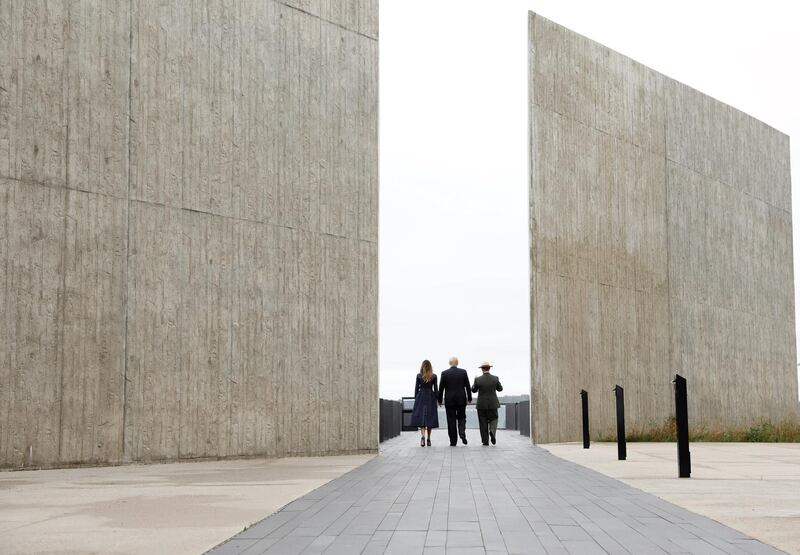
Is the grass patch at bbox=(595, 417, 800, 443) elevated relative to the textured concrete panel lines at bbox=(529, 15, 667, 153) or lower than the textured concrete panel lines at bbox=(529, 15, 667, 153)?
lower

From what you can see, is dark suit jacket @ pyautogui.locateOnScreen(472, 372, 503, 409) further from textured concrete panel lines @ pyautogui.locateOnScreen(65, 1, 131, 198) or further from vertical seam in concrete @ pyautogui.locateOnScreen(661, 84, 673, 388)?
textured concrete panel lines @ pyautogui.locateOnScreen(65, 1, 131, 198)

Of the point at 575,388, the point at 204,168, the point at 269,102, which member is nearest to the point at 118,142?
the point at 204,168

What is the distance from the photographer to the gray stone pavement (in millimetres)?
5543

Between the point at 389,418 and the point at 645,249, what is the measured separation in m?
6.93

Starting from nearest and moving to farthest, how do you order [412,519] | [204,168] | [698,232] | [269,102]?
1. [412,519]
2. [204,168]
3. [269,102]
4. [698,232]

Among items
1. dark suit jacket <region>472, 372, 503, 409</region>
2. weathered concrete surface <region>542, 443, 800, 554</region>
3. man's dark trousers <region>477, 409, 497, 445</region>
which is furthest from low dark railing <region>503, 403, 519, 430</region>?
weathered concrete surface <region>542, 443, 800, 554</region>

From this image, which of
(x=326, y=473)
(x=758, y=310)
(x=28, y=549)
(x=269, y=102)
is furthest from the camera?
(x=758, y=310)

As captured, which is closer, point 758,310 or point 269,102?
point 269,102

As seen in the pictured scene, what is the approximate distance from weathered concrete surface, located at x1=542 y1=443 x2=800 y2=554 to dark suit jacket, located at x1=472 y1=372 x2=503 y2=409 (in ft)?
4.65

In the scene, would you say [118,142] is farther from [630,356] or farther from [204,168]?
[630,356]

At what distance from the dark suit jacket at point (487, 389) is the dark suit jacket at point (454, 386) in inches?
10.0

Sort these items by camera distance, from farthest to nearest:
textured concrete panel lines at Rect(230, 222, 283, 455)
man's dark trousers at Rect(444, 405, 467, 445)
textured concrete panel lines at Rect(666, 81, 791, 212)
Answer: textured concrete panel lines at Rect(666, 81, 791, 212) → man's dark trousers at Rect(444, 405, 467, 445) → textured concrete panel lines at Rect(230, 222, 283, 455)

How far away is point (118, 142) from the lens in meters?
12.8

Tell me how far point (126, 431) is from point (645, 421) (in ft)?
41.5
